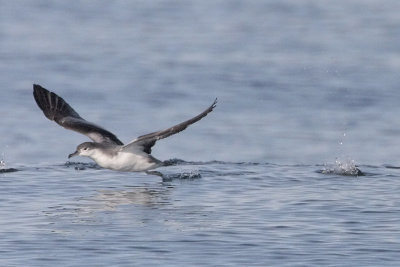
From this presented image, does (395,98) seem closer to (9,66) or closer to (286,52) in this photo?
(286,52)

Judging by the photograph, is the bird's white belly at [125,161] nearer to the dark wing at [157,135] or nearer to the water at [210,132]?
the dark wing at [157,135]

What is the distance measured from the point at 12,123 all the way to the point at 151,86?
4.42 meters

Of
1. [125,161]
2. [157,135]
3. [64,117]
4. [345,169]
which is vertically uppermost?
[64,117]

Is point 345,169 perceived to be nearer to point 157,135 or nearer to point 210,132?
point 157,135

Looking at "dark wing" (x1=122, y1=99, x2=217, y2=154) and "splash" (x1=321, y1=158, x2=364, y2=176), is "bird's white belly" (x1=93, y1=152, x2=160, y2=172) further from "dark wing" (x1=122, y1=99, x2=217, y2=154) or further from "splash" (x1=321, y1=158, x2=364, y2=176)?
"splash" (x1=321, y1=158, x2=364, y2=176)

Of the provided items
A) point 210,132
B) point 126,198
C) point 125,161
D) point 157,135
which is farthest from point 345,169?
point 210,132

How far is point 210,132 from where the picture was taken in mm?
20312

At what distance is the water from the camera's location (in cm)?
1238

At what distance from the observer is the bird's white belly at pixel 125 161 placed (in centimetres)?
1558

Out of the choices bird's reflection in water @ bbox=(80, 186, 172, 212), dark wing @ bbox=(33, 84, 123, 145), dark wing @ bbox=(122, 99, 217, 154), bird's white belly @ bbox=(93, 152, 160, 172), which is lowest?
bird's reflection in water @ bbox=(80, 186, 172, 212)

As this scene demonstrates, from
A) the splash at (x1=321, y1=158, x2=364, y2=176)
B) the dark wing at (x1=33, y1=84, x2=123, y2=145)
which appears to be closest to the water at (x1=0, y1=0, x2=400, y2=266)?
the splash at (x1=321, y1=158, x2=364, y2=176)

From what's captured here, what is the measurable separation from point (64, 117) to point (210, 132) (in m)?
3.74

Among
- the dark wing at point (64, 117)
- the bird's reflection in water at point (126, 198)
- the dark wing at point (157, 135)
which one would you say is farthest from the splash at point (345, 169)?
the dark wing at point (64, 117)

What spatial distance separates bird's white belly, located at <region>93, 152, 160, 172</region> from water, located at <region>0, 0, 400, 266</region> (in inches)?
10.5
